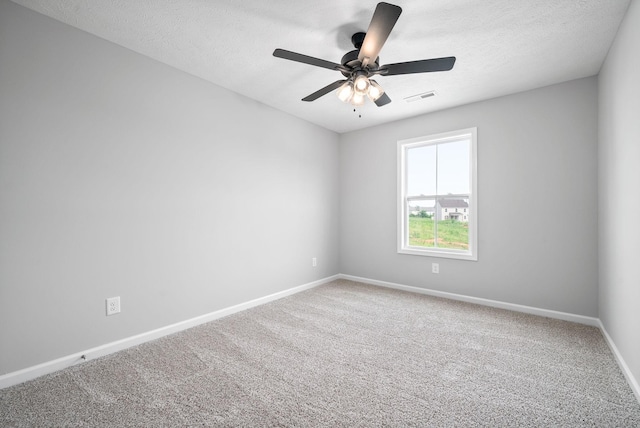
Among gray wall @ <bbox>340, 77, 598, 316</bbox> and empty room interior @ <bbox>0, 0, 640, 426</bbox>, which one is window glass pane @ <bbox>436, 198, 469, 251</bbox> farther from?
gray wall @ <bbox>340, 77, 598, 316</bbox>

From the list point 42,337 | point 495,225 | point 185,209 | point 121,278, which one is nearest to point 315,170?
point 185,209

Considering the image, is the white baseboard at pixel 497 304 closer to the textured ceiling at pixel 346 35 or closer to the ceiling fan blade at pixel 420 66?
the textured ceiling at pixel 346 35

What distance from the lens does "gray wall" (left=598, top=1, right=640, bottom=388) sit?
1755 mm

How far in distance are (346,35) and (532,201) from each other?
2654 millimetres

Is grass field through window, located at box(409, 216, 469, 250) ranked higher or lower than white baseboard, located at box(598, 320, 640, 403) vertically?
higher

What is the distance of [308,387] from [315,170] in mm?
3056

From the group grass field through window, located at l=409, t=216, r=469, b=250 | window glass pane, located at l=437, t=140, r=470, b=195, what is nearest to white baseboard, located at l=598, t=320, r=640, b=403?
grass field through window, located at l=409, t=216, r=469, b=250

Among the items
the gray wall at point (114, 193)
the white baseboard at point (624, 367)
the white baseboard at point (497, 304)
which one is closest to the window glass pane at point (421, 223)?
the white baseboard at point (497, 304)

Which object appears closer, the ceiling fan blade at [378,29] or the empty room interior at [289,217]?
the ceiling fan blade at [378,29]

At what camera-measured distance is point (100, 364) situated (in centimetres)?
204

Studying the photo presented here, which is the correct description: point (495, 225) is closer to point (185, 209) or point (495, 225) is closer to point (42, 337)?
point (185, 209)

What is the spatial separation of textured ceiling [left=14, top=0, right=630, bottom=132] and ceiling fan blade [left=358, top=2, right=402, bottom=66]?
312mm

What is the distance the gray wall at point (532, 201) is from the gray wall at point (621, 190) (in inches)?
6.6

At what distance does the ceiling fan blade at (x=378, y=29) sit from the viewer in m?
A: 1.48
